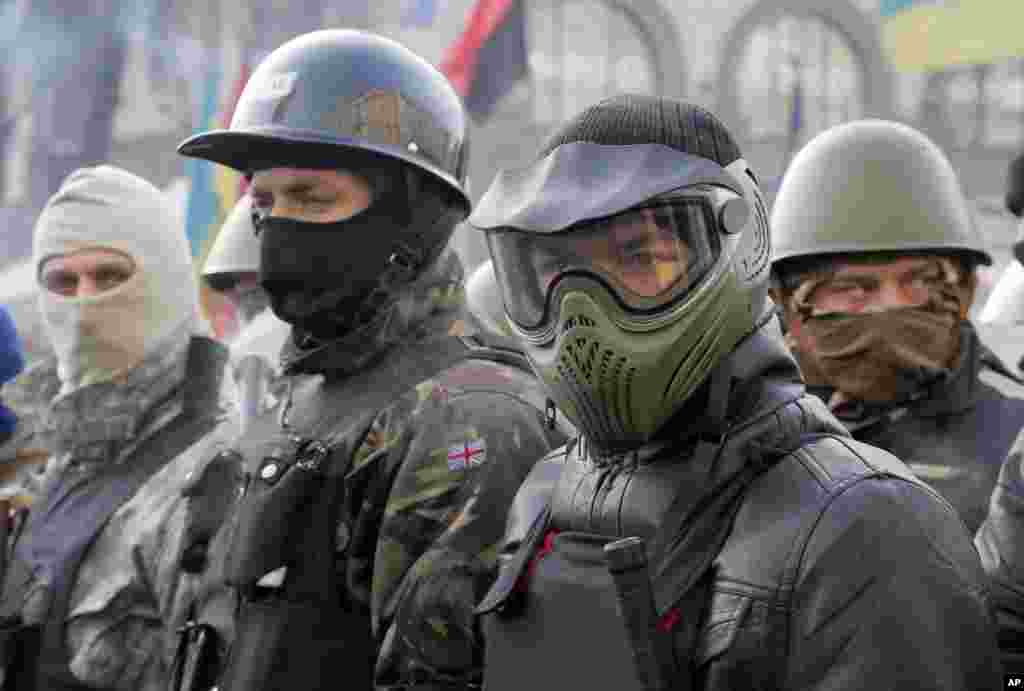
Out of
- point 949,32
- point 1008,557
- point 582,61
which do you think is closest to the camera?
point 1008,557

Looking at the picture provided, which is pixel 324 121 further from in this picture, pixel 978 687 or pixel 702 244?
pixel 978 687

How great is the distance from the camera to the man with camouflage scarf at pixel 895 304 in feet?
13.2

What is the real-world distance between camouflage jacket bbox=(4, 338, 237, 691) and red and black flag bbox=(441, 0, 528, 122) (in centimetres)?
1086

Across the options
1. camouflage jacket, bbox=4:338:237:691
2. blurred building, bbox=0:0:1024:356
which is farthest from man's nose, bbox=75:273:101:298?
blurred building, bbox=0:0:1024:356

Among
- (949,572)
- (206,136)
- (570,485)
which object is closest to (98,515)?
(206,136)

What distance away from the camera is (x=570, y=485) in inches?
101

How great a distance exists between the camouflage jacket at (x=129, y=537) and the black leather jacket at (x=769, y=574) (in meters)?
1.66

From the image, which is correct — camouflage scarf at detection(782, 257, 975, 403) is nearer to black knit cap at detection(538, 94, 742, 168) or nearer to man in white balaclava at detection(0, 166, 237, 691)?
man in white balaclava at detection(0, 166, 237, 691)

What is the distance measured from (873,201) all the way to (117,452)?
7.52 ft

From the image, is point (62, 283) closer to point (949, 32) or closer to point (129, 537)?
point (129, 537)

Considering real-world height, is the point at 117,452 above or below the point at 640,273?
below

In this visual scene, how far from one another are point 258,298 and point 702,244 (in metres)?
4.86

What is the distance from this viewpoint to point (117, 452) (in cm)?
480

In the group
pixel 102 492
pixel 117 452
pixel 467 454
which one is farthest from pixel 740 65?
pixel 467 454
